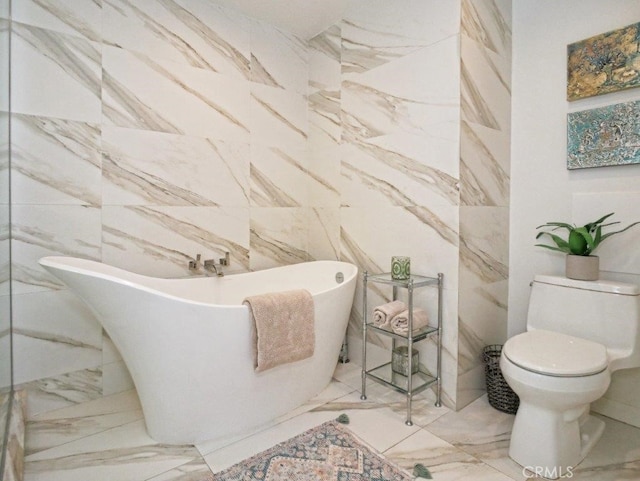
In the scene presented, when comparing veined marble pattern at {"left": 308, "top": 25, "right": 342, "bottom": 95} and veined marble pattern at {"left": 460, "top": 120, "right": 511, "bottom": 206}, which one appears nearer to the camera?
veined marble pattern at {"left": 460, "top": 120, "right": 511, "bottom": 206}

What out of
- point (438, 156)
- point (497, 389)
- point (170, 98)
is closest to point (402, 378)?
point (497, 389)

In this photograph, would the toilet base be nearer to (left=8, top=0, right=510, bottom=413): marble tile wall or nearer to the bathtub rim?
(left=8, top=0, right=510, bottom=413): marble tile wall

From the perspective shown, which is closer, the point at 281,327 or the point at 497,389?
the point at 281,327

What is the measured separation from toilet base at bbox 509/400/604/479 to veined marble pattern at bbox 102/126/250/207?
2.10 meters

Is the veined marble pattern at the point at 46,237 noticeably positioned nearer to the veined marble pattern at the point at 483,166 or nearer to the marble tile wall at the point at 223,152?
the marble tile wall at the point at 223,152

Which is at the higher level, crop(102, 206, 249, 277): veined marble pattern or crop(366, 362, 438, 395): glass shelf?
crop(102, 206, 249, 277): veined marble pattern

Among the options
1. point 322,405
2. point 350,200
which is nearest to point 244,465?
point 322,405

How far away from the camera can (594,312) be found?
70.7 inches

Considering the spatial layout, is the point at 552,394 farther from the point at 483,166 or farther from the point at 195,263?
the point at 195,263

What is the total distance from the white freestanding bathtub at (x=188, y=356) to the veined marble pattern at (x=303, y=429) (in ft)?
0.35

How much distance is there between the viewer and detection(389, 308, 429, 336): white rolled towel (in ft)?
6.41

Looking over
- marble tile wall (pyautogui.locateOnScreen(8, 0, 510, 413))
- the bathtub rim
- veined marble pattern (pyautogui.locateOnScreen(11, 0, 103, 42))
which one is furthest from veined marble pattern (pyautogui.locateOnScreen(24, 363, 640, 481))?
veined marble pattern (pyautogui.locateOnScreen(11, 0, 103, 42))

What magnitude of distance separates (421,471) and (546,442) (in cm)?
54

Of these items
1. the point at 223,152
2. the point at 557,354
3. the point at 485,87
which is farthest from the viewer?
the point at 223,152
